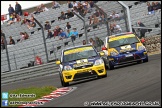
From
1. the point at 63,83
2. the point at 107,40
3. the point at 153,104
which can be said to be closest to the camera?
the point at 153,104

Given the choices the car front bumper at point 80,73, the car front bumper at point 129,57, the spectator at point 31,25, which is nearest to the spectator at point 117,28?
the car front bumper at point 129,57

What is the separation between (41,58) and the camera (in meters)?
25.0

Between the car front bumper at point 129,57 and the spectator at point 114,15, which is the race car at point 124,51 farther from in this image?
the spectator at point 114,15

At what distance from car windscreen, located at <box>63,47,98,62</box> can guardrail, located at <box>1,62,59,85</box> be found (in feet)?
23.7

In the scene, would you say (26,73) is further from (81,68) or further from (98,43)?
(81,68)

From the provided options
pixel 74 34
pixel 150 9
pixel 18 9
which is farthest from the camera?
pixel 18 9

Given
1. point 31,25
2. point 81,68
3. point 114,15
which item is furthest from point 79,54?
Answer: point 31,25

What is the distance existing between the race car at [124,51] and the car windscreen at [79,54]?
317cm

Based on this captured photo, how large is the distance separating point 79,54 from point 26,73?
843 centimetres

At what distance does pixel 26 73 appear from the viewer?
24.5m

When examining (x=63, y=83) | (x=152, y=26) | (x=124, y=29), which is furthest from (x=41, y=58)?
(x=63, y=83)

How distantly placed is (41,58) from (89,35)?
2952mm

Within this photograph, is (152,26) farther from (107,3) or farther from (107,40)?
(107,40)

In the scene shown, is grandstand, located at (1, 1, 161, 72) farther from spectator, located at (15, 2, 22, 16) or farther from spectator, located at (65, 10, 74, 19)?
spectator, located at (15, 2, 22, 16)
